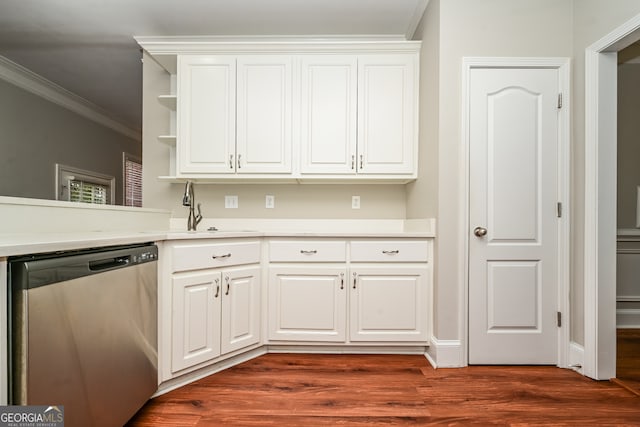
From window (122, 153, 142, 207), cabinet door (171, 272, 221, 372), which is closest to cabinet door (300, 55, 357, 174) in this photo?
cabinet door (171, 272, 221, 372)

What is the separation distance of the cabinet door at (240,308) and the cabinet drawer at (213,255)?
0.07 meters

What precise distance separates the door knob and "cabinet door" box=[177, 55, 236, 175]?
6.13 ft

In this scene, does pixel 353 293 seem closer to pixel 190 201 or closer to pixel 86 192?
pixel 190 201

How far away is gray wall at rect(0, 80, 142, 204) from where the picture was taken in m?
2.89

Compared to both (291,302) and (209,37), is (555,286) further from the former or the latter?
(209,37)

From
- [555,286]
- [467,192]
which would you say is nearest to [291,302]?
[467,192]

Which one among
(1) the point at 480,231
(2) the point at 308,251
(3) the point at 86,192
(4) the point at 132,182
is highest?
(4) the point at 132,182

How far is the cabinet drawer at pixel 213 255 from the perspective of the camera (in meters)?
1.87

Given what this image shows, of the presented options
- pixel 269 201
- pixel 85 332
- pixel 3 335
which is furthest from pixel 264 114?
pixel 3 335

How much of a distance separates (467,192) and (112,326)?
210 centimetres

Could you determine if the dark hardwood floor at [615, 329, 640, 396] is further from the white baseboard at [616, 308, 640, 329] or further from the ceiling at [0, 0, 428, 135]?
the ceiling at [0, 0, 428, 135]

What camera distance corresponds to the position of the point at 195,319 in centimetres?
193

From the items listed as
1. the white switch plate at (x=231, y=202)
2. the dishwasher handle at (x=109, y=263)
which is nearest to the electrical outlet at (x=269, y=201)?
the white switch plate at (x=231, y=202)

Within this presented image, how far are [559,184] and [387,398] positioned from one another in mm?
1743
